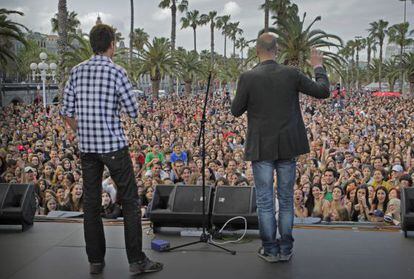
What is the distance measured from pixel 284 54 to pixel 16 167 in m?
14.1

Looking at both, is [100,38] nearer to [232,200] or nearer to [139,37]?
[232,200]

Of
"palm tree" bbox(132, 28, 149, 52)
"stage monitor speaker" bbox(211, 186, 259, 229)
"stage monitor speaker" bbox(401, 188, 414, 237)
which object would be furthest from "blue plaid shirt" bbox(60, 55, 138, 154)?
"palm tree" bbox(132, 28, 149, 52)

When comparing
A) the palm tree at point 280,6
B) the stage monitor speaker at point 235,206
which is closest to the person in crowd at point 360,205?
the stage monitor speaker at point 235,206

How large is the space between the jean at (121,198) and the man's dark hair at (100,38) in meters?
0.66

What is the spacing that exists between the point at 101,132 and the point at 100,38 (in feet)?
1.96

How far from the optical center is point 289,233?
10.6ft

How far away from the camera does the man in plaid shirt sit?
286 centimetres

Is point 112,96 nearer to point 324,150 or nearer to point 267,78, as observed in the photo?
point 267,78

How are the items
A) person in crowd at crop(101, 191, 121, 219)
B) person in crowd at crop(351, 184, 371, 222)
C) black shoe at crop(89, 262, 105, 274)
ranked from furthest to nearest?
1. person in crowd at crop(351, 184, 371, 222)
2. person in crowd at crop(101, 191, 121, 219)
3. black shoe at crop(89, 262, 105, 274)

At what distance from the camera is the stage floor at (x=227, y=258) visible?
9.64 feet

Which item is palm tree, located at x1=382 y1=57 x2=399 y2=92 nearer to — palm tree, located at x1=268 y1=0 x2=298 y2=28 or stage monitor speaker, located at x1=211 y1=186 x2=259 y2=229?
palm tree, located at x1=268 y1=0 x2=298 y2=28

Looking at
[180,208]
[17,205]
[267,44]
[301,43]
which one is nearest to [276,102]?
[267,44]

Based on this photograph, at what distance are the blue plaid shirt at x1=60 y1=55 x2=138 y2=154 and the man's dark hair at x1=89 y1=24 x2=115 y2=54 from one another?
0.19 ft

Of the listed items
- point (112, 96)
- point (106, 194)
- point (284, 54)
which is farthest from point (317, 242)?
point (284, 54)
